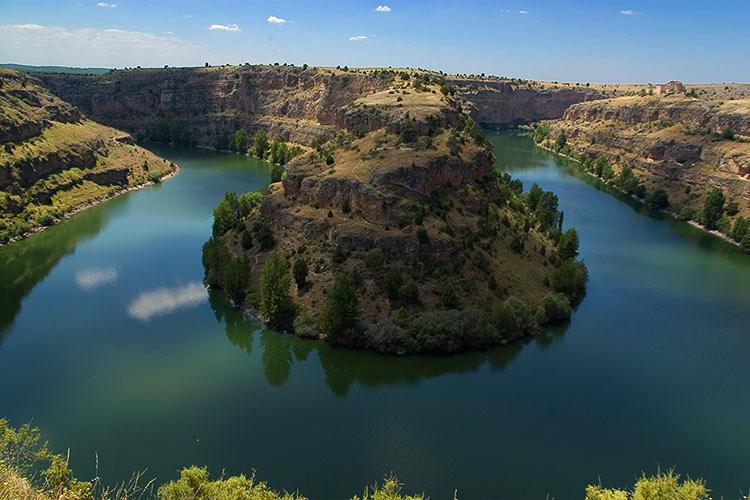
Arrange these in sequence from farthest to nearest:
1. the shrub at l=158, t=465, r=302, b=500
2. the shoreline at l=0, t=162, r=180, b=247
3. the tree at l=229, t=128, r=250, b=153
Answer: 1. the tree at l=229, t=128, r=250, b=153
2. the shoreline at l=0, t=162, r=180, b=247
3. the shrub at l=158, t=465, r=302, b=500

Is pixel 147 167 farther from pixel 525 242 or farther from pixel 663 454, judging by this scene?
pixel 663 454

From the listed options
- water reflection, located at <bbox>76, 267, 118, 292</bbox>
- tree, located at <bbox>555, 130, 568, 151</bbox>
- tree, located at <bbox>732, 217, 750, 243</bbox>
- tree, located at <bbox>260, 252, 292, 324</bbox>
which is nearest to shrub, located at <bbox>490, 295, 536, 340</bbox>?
tree, located at <bbox>260, 252, 292, 324</bbox>

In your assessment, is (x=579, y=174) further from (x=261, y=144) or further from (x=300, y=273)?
(x=300, y=273)

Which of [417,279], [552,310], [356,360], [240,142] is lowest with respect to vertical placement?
[356,360]

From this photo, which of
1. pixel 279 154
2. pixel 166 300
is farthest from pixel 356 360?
pixel 279 154

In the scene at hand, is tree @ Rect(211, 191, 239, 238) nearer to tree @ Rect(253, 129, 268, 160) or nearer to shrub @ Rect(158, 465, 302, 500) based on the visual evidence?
shrub @ Rect(158, 465, 302, 500)

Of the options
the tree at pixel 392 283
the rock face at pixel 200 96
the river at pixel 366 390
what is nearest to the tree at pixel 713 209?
the river at pixel 366 390
